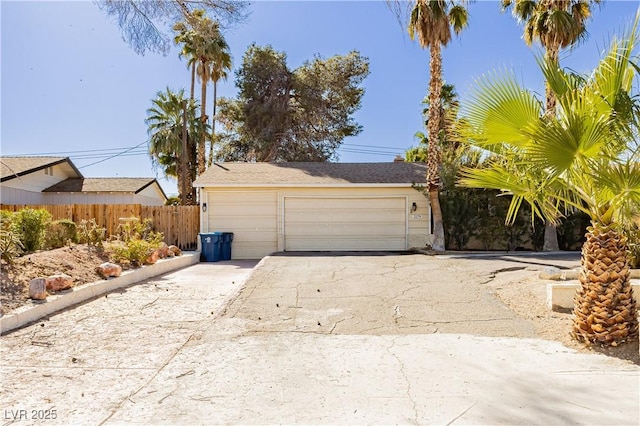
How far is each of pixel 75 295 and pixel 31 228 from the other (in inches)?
111

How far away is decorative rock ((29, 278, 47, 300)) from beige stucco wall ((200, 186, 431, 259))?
25.6 ft

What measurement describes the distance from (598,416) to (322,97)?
73.3 ft

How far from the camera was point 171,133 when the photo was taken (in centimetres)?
2145

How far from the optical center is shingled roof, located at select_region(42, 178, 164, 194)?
67.9ft

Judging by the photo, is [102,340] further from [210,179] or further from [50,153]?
[50,153]

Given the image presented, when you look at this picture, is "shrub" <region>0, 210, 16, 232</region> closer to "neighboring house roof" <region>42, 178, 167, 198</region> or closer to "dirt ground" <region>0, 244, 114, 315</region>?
"dirt ground" <region>0, 244, 114, 315</region>

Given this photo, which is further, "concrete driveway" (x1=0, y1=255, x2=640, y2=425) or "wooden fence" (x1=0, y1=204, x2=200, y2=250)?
"wooden fence" (x1=0, y1=204, x2=200, y2=250)

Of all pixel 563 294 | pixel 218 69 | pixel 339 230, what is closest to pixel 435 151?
pixel 339 230

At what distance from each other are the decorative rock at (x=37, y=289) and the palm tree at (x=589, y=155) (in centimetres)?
617

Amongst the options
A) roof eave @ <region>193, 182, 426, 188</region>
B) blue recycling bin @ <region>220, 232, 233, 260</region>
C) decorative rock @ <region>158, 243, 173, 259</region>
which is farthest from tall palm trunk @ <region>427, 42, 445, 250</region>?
decorative rock @ <region>158, 243, 173, 259</region>

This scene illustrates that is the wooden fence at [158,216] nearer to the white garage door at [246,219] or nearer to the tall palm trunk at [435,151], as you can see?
the white garage door at [246,219]

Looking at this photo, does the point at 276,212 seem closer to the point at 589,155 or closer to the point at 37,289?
the point at 37,289

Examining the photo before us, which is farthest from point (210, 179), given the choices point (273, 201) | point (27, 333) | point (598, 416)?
point (598, 416)

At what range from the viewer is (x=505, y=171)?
4.54 metres
